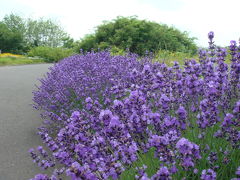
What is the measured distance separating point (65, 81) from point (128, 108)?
3.56 m

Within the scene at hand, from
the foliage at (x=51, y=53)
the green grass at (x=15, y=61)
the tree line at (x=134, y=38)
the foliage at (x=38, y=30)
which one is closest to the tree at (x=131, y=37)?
the tree line at (x=134, y=38)

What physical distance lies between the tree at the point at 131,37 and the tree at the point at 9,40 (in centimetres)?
1987

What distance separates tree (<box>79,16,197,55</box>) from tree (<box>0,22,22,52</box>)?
19.9 m

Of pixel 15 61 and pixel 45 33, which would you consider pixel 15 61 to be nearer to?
pixel 15 61

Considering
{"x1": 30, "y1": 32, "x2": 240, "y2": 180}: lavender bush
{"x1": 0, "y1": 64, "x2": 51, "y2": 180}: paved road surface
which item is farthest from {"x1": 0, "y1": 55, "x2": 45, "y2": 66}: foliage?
{"x1": 30, "y1": 32, "x2": 240, "y2": 180}: lavender bush

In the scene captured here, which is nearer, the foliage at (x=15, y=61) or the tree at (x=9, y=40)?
the foliage at (x=15, y=61)

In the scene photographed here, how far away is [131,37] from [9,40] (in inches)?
912

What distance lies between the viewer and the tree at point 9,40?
→ 34000 millimetres

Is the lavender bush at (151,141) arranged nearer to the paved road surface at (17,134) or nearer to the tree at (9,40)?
the paved road surface at (17,134)

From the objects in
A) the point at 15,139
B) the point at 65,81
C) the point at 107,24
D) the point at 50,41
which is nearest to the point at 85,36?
the point at 107,24

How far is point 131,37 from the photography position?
1590cm

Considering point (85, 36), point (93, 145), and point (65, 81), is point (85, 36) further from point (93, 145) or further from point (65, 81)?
point (93, 145)

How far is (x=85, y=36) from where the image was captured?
17.5 metres

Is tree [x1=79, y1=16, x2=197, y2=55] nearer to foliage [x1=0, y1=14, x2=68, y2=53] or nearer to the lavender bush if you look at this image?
the lavender bush
